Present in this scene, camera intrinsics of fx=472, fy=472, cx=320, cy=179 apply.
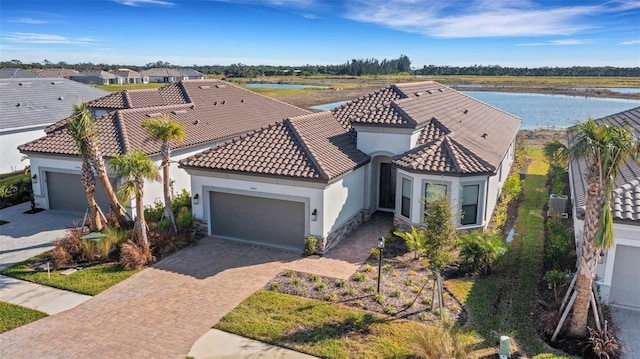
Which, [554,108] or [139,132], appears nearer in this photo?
[139,132]

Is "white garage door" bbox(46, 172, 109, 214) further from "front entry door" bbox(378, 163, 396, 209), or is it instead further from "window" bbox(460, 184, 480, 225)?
"window" bbox(460, 184, 480, 225)

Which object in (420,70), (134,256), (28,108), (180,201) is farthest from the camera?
(420,70)

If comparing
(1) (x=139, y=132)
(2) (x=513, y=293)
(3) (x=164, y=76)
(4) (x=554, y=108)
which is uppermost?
(3) (x=164, y=76)

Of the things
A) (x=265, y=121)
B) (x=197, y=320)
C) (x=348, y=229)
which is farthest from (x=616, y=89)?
(x=197, y=320)

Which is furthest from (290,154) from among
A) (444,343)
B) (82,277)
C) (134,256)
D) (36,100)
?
(36,100)

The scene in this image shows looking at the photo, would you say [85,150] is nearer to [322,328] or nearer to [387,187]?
[322,328]

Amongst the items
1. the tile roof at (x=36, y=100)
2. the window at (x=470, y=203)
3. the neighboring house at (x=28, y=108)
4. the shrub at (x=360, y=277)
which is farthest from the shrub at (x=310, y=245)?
the neighboring house at (x=28, y=108)

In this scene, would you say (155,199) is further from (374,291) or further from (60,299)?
(374,291)

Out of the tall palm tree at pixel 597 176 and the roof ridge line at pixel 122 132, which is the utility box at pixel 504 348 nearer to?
the tall palm tree at pixel 597 176
